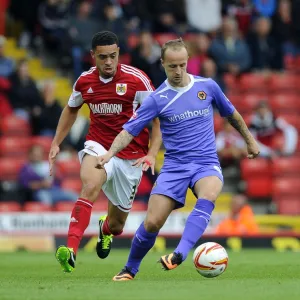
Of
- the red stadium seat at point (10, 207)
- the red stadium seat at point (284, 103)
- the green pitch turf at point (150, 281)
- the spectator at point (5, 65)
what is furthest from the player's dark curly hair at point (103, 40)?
the red stadium seat at point (284, 103)

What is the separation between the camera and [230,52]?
22.0 meters

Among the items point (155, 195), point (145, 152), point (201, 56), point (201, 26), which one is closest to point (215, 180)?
point (155, 195)

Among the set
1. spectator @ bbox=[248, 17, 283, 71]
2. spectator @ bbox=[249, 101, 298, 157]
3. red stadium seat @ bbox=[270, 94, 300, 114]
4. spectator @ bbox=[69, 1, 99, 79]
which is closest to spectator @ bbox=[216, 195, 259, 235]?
spectator @ bbox=[249, 101, 298, 157]

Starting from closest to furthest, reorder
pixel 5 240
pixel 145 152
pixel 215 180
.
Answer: pixel 215 180 → pixel 145 152 → pixel 5 240

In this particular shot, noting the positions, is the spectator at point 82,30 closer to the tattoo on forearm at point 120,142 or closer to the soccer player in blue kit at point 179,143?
the soccer player in blue kit at point 179,143

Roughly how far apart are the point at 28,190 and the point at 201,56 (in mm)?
4840

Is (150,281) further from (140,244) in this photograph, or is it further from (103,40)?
(103,40)

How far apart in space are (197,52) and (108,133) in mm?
10154

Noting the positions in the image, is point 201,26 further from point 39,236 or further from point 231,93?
point 39,236

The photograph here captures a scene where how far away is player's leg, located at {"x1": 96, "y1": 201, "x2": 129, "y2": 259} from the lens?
1210cm

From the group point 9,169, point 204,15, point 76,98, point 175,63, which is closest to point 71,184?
point 9,169

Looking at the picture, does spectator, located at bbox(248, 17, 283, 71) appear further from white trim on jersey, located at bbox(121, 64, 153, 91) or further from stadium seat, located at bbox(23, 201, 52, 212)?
white trim on jersey, located at bbox(121, 64, 153, 91)

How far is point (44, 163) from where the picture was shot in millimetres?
18859

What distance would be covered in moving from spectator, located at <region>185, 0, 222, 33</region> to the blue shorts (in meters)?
12.8
